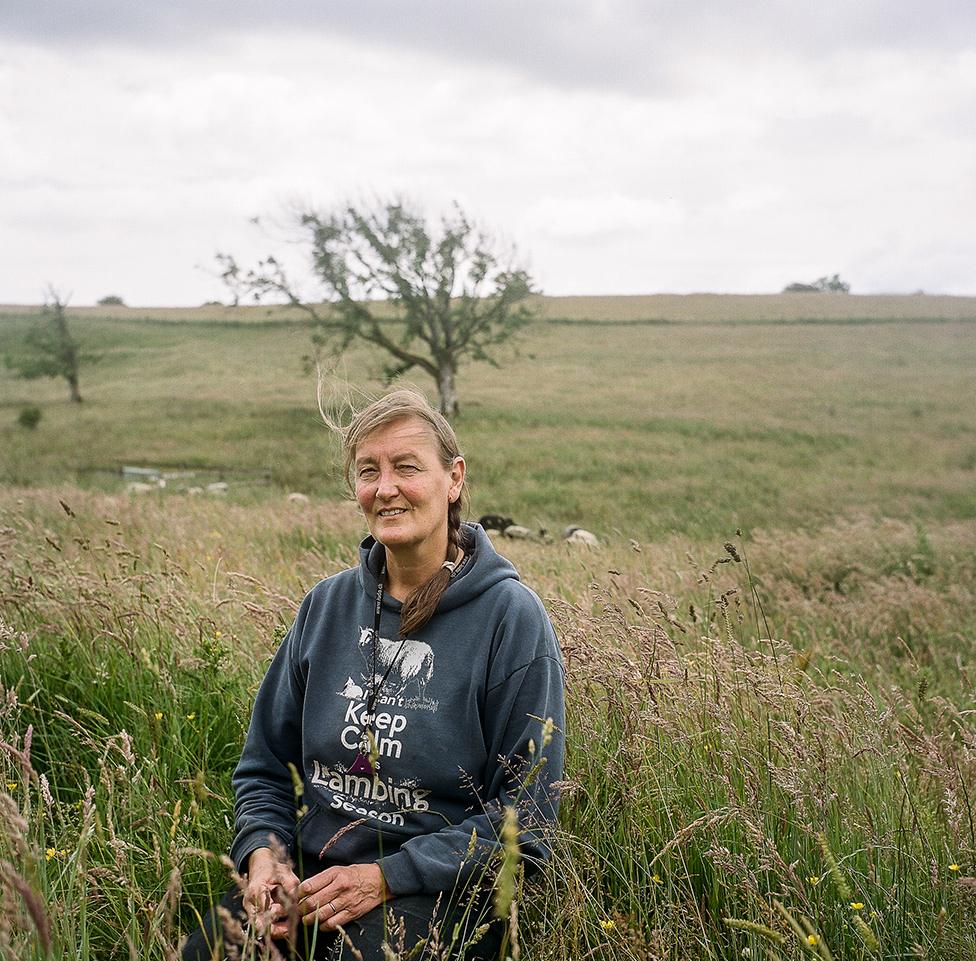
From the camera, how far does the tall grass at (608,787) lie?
2213mm

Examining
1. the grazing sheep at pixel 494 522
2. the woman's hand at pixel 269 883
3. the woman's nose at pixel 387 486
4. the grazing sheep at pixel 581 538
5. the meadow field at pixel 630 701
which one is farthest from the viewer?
the grazing sheep at pixel 494 522

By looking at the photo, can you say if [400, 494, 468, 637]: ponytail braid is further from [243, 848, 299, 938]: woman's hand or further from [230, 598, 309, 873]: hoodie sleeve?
[243, 848, 299, 938]: woman's hand

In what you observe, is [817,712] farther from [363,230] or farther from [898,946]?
[363,230]

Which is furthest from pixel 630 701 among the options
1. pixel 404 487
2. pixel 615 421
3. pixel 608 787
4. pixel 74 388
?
pixel 74 388

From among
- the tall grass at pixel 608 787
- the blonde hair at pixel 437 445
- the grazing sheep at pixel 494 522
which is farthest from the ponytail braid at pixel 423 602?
the grazing sheep at pixel 494 522

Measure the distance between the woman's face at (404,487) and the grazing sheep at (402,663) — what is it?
0.93 ft

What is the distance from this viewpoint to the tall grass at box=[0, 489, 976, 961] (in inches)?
87.1

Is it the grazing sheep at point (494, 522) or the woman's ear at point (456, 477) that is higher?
the woman's ear at point (456, 477)

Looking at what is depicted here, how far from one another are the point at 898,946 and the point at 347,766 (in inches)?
59.9

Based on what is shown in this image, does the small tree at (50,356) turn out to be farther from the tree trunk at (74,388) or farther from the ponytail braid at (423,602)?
the ponytail braid at (423,602)

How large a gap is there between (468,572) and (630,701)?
2.67ft

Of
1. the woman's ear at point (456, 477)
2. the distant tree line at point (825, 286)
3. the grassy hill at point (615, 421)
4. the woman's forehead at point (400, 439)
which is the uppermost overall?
the distant tree line at point (825, 286)

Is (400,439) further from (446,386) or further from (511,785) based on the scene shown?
(446,386)

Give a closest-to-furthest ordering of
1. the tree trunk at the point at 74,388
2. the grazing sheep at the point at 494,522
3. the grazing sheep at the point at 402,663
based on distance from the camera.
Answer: the grazing sheep at the point at 402,663
the grazing sheep at the point at 494,522
the tree trunk at the point at 74,388
